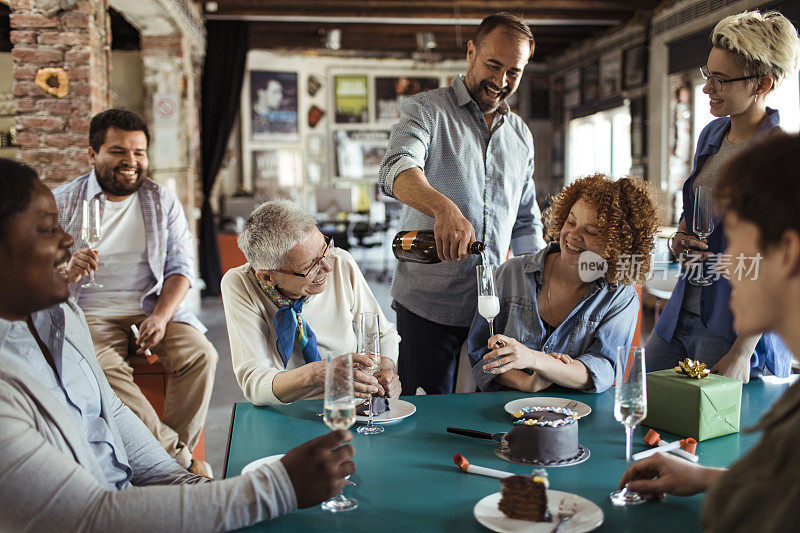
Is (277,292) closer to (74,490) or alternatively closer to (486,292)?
(486,292)

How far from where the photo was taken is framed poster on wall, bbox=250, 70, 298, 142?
10578mm

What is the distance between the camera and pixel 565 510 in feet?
3.66

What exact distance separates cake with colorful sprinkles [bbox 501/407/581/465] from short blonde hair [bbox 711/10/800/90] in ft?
4.41

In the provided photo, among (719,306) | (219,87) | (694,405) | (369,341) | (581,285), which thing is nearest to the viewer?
(694,405)

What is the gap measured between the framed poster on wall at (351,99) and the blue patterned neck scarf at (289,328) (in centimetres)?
943

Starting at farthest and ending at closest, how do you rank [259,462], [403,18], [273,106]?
1. [273,106]
2. [403,18]
3. [259,462]

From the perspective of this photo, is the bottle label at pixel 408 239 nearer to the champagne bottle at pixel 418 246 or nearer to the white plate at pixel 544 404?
the champagne bottle at pixel 418 246

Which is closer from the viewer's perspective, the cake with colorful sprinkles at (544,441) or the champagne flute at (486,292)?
the cake with colorful sprinkles at (544,441)

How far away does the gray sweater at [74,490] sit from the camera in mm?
938

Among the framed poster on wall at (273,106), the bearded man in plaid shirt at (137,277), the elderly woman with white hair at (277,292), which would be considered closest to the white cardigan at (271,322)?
the elderly woman with white hair at (277,292)

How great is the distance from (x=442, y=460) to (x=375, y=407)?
0.34m

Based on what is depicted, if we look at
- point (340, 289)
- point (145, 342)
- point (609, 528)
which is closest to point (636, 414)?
point (609, 528)

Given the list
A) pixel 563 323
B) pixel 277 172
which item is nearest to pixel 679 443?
pixel 563 323

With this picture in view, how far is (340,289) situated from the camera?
87.8 inches
